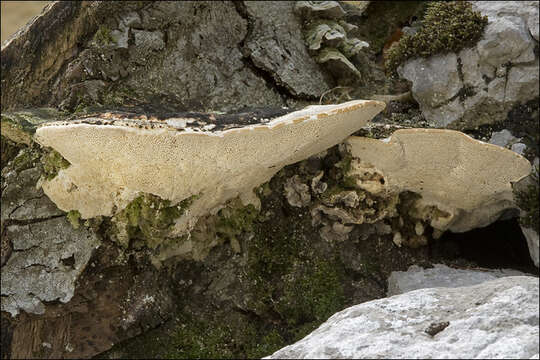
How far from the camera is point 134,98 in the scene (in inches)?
142

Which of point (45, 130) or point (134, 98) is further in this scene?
point (134, 98)

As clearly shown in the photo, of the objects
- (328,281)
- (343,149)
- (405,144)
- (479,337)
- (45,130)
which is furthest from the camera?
(328,281)

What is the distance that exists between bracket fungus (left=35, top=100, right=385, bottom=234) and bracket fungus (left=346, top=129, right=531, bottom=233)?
10.4 inches

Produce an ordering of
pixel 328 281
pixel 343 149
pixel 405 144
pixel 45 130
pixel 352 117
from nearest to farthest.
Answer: pixel 45 130
pixel 352 117
pixel 405 144
pixel 343 149
pixel 328 281

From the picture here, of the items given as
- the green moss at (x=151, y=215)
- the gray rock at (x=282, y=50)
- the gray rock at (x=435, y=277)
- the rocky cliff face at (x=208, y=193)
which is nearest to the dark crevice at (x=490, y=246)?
the rocky cliff face at (x=208, y=193)

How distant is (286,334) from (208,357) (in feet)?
1.76

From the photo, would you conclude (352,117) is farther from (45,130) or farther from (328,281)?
(45,130)

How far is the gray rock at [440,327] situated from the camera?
1657 mm

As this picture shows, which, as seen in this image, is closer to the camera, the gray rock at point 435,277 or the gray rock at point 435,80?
the gray rock at point 435,277

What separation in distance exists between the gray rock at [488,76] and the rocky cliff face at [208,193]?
0.04 meters

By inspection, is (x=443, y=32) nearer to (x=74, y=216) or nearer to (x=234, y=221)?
(x=234, y=221)

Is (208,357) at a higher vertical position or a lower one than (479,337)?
lower

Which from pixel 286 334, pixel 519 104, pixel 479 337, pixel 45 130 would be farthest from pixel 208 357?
pixel 519 104

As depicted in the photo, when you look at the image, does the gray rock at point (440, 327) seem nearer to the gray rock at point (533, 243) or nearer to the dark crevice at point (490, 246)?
the gray rock at point (533, 243)
